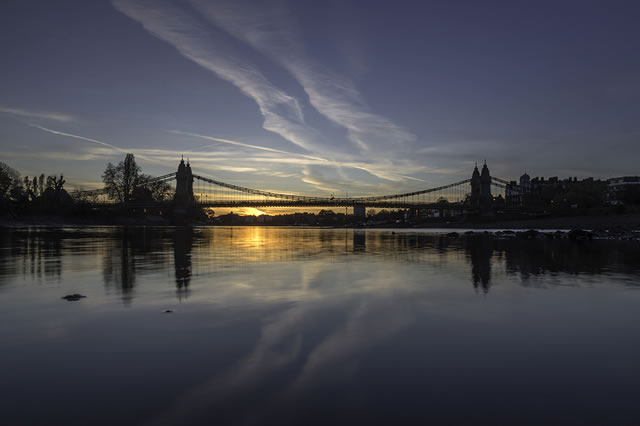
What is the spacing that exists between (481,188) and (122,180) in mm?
109930

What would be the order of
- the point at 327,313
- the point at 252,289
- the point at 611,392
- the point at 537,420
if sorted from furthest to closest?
1. the point at 252,289
2. the point at 327,313
3. the point at 611,392
4. the point at 537,420

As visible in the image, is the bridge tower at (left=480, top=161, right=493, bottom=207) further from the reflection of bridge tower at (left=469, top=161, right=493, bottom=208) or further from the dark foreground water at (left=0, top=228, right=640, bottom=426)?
the dark foreground water at (left=0, top=228, right=640, bottom=426)

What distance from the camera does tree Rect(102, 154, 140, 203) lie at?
380 feet

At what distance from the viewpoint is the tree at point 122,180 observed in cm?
11569

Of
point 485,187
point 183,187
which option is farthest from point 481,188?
point 183,187

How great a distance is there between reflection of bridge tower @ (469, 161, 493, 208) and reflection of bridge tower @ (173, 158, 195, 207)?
86.8 m

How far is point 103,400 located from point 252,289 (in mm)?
8164

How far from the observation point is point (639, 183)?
6093 inches

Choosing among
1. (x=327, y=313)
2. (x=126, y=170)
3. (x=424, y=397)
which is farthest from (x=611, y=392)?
(x=126, y=170)

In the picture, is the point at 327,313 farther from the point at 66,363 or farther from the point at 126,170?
the point at 126,170

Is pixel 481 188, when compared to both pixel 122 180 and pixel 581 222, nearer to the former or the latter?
pixel 581 222

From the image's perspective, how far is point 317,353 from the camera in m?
6.95

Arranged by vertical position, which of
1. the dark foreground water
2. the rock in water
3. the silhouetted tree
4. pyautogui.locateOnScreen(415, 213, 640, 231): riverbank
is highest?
the silhouetted tree

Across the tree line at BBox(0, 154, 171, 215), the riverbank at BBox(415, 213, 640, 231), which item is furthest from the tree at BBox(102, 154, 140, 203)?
the riverbank at BBox(415, 213, 640, 231)
